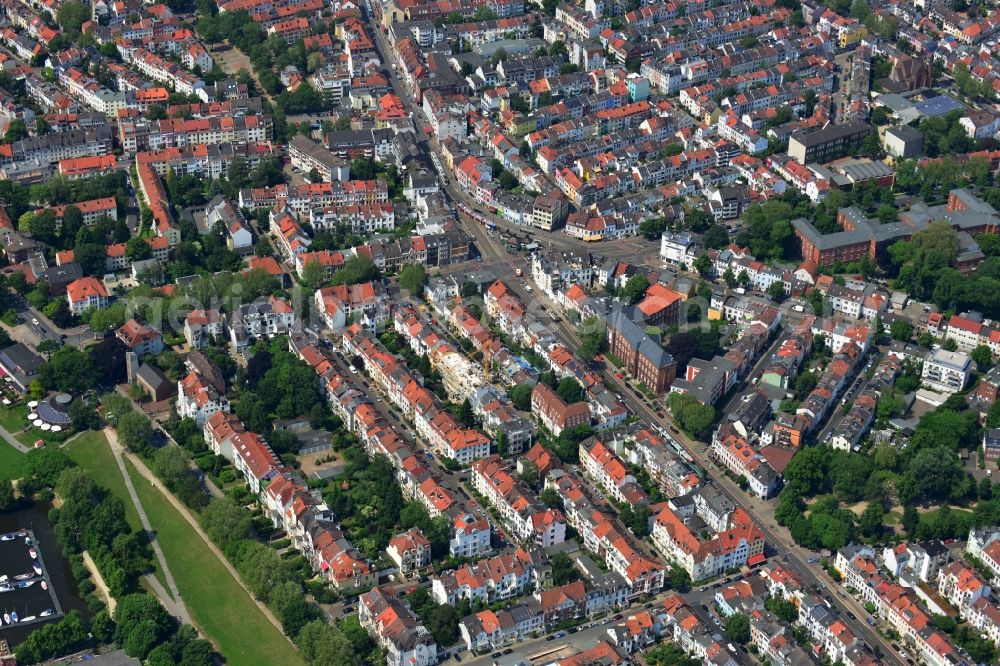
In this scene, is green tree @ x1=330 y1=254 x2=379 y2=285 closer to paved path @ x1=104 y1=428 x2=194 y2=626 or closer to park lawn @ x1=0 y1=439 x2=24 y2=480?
paved path @ x1=104 y1=428 x2=194 y2=626

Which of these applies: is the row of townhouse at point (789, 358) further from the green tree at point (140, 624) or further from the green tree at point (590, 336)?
the green tree at point (140, 624)

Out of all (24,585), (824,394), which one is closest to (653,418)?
(824,394)

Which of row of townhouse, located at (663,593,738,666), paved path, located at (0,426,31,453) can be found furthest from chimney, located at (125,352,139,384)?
row of townhouse, located at (663,593,738,666)

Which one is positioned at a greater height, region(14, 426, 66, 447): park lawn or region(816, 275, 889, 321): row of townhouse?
region(14, 426, 66, 447): park lawn

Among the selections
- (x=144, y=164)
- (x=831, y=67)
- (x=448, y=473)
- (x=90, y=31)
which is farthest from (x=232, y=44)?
(x=448, y=473)

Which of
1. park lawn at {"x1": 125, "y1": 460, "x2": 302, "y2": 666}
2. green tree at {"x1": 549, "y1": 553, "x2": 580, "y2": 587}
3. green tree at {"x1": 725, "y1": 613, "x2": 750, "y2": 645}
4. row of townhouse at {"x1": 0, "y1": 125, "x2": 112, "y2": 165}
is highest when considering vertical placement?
row of townhouse at {"x1": 0, "y1": 125, "x2": 112, "y2": 165}

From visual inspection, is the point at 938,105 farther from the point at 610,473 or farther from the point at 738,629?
the point at 738,629

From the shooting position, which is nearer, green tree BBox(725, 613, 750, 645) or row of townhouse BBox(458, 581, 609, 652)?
row of townhouse BBox(458, 581, 609, 652)
